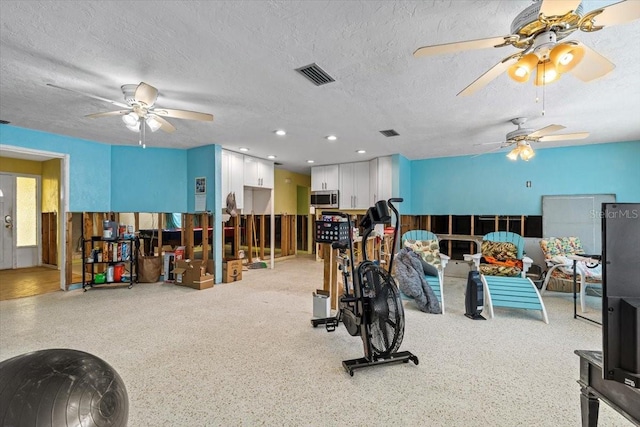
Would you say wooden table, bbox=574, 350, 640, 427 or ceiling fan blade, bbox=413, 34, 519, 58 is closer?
wooden table, bbox=574, 350, 640, 427

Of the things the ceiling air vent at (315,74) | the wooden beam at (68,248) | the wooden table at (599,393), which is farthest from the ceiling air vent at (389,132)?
the wooden beam at (68,248)

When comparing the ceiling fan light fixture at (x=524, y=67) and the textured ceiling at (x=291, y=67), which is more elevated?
the textured ceiling at (x=291, y=67)

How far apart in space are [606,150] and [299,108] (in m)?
5.33

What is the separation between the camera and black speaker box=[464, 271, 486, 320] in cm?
341

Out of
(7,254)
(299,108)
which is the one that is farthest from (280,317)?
(7,254)

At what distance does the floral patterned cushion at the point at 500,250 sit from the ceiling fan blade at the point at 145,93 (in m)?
5.09

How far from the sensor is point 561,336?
2.93 m

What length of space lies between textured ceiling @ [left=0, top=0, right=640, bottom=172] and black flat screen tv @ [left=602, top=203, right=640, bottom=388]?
152 cm

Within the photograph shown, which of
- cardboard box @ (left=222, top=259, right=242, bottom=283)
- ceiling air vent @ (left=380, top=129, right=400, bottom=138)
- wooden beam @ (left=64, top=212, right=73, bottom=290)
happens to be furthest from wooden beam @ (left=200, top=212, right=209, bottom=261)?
ceiling air vent @ (left=380, top=129, right=400, bottom=138)

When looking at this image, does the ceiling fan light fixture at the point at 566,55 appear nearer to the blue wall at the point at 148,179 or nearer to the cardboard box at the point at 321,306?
the cardboard box at the point at 321,306

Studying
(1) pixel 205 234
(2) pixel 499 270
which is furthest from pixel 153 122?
(2) pixel 499 270

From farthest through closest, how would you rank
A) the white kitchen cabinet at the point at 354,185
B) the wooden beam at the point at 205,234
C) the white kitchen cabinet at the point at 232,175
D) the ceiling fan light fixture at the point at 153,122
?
the white kitchen cabinet at the point at 354,185, the white kitchen cabinet at the point at 232,175, the wooden beam at the point at 205,234, the ceiling fan light fixture at the point at 153,122

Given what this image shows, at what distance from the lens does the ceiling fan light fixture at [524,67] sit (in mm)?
1657

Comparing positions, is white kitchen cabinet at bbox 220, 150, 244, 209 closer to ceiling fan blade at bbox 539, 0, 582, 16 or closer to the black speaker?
the black speaker
